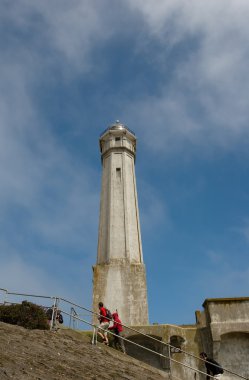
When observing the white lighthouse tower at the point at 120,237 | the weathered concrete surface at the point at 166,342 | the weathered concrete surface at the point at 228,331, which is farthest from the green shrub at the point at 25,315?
the weathered concrete surface at the point at 228,331

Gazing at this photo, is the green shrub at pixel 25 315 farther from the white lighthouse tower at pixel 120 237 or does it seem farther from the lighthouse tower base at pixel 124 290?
the white lighthouse tower at pixel 120 237

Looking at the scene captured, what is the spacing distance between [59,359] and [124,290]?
42.9 ft

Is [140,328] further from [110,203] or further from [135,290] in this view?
[110,203]

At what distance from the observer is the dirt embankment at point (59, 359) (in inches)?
375

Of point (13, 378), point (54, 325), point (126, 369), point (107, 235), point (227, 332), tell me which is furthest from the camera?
point (107, 235)

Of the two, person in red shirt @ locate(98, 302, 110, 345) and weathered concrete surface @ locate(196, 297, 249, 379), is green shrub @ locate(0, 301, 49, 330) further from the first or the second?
weathered concrete surface @ locate(196, 297, 249, 379)

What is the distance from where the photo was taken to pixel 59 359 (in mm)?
10961

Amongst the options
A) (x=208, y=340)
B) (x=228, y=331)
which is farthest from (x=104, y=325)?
(x=228, y=331)

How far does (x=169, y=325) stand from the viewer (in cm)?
1944

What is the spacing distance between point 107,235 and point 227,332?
10.6 metres

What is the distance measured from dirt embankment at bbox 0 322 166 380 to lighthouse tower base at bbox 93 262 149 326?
887cm

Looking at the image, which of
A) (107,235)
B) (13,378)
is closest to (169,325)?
(107,235)

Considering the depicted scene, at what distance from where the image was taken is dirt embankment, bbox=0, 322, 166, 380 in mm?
9534

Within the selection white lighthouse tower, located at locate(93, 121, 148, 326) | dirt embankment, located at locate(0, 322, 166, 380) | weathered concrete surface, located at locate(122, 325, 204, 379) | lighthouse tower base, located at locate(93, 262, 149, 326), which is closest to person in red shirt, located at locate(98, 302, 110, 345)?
dirt embankment, located at locate(0, 322, 166, 380)
